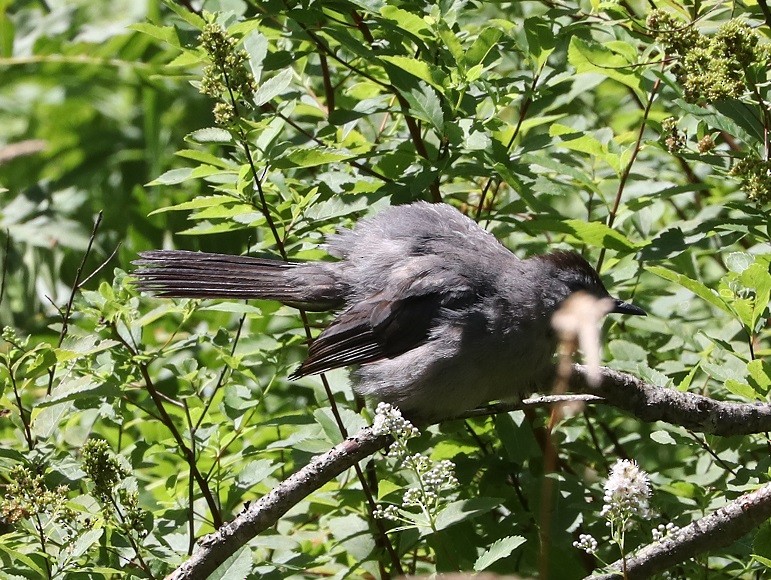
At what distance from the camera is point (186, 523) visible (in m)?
3.24

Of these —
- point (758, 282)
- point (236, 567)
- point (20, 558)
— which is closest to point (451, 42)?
point (758, 282)

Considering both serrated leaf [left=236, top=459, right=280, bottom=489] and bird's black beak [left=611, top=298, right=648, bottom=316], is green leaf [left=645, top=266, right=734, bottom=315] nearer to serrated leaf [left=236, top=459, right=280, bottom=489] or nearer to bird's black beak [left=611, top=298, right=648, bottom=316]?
bird's black beak [left=611, top=298, right=648, bottom=316]

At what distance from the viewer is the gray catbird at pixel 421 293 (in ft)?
11.4

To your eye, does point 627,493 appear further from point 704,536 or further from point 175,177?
point 175,177

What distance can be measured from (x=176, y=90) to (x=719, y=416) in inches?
215

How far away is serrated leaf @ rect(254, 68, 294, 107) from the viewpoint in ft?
10.2

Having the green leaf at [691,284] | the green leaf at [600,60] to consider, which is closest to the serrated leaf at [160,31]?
the green leaf at [600,60]

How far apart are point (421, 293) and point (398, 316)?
0.39 ft

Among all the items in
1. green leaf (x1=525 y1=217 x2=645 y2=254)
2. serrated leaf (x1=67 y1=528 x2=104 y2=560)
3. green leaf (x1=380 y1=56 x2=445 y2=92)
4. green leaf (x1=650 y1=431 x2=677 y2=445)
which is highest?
green leaf (x1=380 y1=56 x2=445 y2=92)

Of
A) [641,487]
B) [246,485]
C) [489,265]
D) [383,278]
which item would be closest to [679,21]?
[489,265]

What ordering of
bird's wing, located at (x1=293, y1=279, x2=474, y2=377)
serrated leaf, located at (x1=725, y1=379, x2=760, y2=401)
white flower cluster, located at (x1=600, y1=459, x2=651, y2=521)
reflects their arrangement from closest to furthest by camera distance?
1. white flower cluster, located at (x1=600, y1=459, x2=651, y2=521)
2. serrated leaf, located at (x1=725, y1=379, x2=760, y2=401)
3. bird's wing, located at (x1=293, y1=279, x2=474, y2=377)

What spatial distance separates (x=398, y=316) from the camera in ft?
11.9

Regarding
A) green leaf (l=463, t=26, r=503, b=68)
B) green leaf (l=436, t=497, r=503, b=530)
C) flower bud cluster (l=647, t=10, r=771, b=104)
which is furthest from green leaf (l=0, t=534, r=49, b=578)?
flower bud cluster (l=647, t=10, r=771, b=104)

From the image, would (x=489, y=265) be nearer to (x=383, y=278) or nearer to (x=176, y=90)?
(x=383, y=278)
